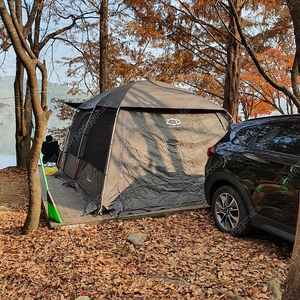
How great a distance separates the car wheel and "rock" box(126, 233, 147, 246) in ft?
4.26

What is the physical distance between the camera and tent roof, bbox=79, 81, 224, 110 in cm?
584

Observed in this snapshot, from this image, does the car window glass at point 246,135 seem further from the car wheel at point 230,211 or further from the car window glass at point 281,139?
the car wheel at point 230,211

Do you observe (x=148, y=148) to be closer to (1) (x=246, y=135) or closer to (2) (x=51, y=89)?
(1) (x=246, y=135)

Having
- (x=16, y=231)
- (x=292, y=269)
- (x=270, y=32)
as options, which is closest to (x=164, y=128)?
(x=16, y=231)

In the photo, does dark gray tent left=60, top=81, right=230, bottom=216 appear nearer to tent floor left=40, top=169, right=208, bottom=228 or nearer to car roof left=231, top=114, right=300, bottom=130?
tent floor left=40, top=169, right=208, bottom=228

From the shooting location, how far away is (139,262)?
382 cm

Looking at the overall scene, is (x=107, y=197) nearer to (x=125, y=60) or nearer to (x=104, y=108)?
(x=104, y=108)

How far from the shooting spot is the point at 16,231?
16.8ft

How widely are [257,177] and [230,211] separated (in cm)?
82

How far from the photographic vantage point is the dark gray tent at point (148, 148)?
18.6 ft

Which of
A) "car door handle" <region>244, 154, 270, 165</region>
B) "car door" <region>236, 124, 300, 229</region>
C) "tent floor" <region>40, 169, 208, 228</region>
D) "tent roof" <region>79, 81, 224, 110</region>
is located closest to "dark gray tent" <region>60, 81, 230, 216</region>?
"tent roof" <region>79, 81, 224, 110</region>

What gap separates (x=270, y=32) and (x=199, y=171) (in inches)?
334

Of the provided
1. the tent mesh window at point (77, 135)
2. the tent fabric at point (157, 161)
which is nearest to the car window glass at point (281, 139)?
the tent fabric at point (157, 161)

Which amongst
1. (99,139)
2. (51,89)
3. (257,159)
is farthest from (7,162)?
(257,159)
